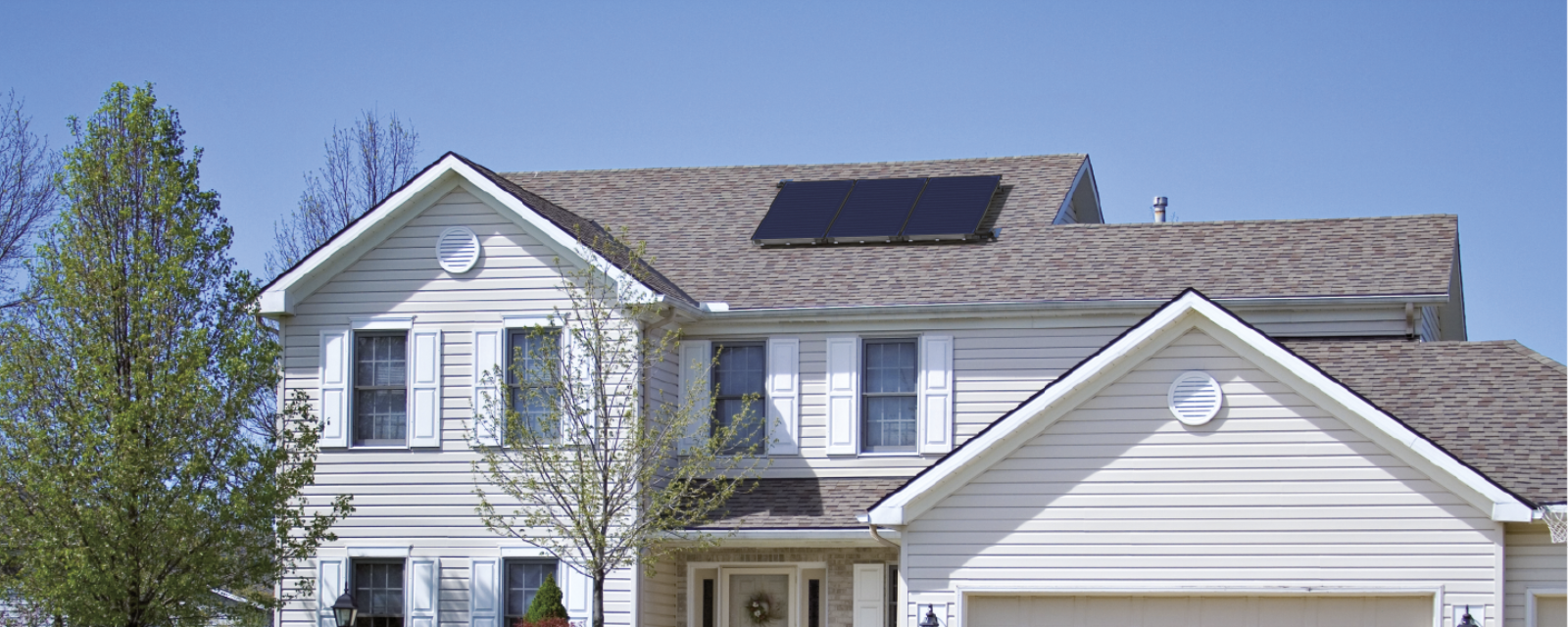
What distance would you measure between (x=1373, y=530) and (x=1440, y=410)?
2.37 meters

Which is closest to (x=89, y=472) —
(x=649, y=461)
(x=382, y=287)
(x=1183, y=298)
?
(x=382, y=287)

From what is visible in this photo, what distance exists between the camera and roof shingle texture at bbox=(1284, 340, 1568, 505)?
16.0m

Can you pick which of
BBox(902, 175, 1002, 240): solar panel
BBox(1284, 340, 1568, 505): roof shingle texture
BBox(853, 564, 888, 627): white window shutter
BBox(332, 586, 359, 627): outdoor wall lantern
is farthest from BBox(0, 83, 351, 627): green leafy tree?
BBox(1284, 340, 1568, 505): roof shingle texture

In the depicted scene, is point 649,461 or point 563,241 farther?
point 563,241

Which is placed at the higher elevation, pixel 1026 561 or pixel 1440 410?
pixel 1440 410

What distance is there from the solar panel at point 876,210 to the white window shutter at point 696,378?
2.57 m

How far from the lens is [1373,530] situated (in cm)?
1557

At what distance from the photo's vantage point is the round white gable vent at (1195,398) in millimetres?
15930

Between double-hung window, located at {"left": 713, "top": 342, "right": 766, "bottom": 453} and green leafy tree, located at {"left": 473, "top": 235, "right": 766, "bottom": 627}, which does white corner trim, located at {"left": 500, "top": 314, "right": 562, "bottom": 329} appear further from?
double-hung window, located at {"left": 713, "top": 342, "right": 766, "bottom": 453}

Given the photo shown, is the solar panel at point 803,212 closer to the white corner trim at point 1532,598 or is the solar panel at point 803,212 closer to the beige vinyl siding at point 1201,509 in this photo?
the beige vinyl siding at point 1201,509

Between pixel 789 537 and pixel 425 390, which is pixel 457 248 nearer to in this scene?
pixel 425 390

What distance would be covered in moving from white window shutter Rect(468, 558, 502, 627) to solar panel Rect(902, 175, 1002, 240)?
679 centimetres

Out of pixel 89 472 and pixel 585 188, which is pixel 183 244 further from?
pixel 585 188

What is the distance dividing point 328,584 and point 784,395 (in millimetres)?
5753
